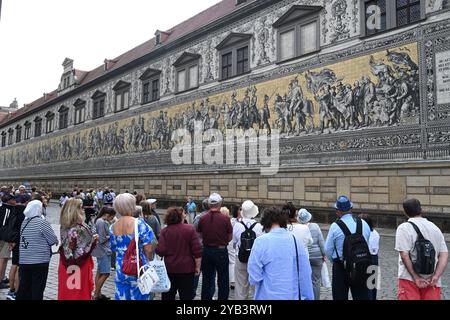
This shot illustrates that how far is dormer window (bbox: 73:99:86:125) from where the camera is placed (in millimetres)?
33562

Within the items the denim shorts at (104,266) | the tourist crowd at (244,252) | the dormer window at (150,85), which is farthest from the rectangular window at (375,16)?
the dormer window at (150,85)

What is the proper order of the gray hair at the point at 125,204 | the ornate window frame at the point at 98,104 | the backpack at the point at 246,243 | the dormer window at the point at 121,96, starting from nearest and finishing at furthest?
the gray hair at the point at 125,204 → the backpack at the point at 246,243 → the dormer window at the point at 121,96 → the ornate window frame at the point at 98,104

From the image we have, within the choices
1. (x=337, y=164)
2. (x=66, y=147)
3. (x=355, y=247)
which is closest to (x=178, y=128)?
(x=337, y=164)

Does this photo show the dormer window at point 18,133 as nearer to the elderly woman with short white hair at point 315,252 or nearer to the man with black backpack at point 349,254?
the elderly woman with short white hair at point 315,252

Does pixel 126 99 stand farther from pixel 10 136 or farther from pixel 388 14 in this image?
pixel 10 136

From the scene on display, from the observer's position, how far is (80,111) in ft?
112

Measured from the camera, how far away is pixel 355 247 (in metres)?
3.86

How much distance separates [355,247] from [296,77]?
44.2 feet

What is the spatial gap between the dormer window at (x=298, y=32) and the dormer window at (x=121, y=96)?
1394 cm

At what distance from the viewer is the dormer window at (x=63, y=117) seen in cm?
3653

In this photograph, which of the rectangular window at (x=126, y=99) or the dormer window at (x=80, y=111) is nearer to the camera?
the rectangular window at (x=126, y=99)

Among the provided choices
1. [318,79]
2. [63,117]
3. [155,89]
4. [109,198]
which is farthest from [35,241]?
[63,117]

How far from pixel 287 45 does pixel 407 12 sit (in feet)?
17.0

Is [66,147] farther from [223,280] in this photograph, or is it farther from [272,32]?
[223,280]
